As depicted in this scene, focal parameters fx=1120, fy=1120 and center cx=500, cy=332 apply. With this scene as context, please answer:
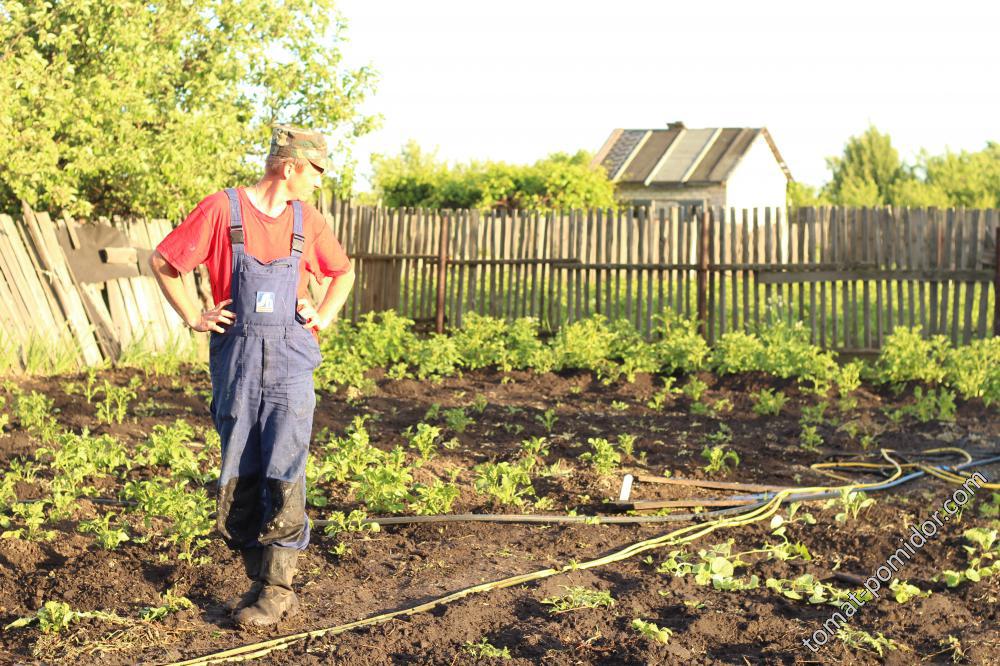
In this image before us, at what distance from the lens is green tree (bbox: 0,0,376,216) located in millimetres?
9719

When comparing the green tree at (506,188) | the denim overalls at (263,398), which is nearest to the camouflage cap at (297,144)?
the denim overalls at (263,398)

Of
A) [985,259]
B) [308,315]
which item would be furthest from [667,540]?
[985,259]

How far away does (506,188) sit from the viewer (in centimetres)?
2530

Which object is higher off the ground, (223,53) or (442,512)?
(223,53)

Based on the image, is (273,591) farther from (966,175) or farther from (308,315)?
(966,175)

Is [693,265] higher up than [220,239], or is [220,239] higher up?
[220,239]

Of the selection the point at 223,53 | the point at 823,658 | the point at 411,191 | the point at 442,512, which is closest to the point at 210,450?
the point at 442,512

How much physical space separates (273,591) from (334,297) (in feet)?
3.58

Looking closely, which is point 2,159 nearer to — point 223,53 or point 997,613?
point 223,53

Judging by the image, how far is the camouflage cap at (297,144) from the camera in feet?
12.9

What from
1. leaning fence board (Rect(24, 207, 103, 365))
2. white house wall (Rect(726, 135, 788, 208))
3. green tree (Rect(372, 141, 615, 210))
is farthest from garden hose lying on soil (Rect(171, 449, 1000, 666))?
white house wall (Rect(726, 135, 788, 208))

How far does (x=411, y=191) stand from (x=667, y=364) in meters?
17.7

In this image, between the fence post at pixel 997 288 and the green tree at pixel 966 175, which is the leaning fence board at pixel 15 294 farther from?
the green tree at pixel 966 175

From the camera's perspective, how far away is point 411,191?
27844 mm
